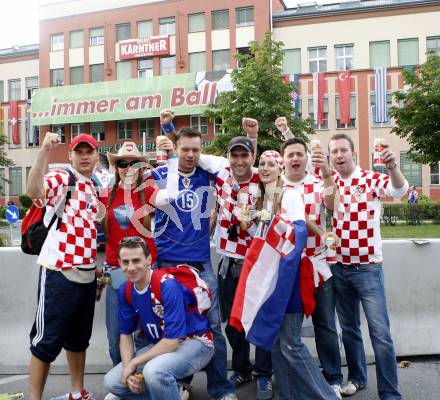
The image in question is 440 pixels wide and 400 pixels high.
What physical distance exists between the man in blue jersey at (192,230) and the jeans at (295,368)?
0.53m

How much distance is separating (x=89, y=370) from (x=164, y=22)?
37063 mm

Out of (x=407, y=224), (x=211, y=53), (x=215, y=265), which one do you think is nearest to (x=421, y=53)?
(x=211, y=53)

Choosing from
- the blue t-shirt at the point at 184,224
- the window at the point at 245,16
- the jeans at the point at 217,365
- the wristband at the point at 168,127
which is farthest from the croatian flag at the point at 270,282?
the window at the point at 245,16

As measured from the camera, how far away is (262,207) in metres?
3.96

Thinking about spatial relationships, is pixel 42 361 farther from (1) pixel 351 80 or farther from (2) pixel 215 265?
(1) pixel 351 80

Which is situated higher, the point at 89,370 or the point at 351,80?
the point at 351,80

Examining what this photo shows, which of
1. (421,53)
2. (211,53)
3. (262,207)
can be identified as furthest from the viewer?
(211,53)

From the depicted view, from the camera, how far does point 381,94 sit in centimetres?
3250

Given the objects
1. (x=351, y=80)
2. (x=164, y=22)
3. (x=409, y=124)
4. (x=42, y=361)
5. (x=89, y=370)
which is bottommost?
(x=89, y=370)

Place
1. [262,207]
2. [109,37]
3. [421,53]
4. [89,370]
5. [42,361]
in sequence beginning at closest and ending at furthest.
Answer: [42,361]
[262,207]
[89,370]
[421,53]
[109,37]

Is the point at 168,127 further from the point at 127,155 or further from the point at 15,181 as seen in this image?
the point at 15,181

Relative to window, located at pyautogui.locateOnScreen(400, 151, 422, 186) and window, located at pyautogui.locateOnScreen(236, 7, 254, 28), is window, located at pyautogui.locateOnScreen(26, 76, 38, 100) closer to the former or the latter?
window, located at pyautogui.locateOnScreen(236, 7, 254, 28)

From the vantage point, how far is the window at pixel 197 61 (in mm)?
37281

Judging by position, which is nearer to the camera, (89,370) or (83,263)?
(83,263)
